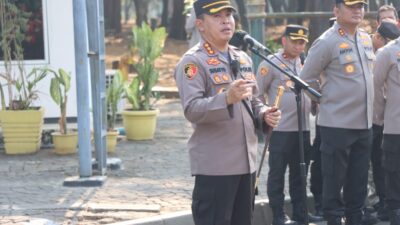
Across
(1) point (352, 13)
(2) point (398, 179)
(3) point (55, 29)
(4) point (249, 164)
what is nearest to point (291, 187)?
(2) point (398, 179)

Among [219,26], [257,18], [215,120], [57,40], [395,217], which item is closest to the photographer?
[215,120]

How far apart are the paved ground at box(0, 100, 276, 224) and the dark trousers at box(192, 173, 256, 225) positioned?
6.73 feet

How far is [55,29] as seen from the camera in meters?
11.2

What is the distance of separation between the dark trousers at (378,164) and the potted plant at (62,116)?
3884 mm

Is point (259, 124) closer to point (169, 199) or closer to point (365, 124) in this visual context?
point (365, 124)

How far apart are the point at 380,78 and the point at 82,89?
122 inches

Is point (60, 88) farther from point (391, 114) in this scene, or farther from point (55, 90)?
point (391, 114)

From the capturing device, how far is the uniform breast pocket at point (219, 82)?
4.95 meters

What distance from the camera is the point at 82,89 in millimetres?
8500

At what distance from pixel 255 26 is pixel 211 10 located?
245 inches

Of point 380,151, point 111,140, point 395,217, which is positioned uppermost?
point 380,151

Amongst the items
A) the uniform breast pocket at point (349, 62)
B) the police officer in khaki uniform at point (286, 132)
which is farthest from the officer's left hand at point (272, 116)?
the police officer in khaki uniform at point (286, 132)

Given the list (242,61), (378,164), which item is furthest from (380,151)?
(242,61)

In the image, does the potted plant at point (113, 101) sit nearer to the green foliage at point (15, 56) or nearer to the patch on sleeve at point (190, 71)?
the green foliage at point (15, 56)
